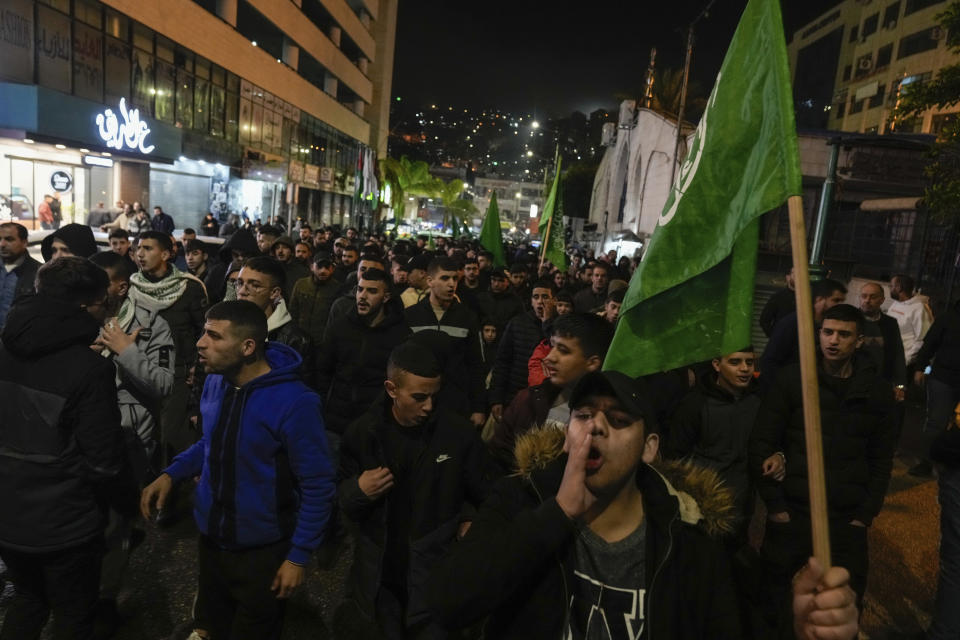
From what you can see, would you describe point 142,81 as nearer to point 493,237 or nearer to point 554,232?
point 493,237

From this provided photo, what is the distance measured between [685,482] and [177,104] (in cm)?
2917

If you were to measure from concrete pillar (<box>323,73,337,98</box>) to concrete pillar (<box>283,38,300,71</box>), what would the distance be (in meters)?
7.94

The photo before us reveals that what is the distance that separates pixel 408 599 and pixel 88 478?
1.62 m

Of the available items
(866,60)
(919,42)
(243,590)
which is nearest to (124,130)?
(243,590)

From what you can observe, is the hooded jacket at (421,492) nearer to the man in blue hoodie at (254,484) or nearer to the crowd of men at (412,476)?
the crowd of men at (412,476)

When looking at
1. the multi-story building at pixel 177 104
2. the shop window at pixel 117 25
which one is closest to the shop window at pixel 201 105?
the multi-story building at pixel 177 104

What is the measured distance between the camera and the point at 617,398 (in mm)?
1879

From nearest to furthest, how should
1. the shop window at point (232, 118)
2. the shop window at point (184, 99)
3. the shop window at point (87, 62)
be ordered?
the shop window at point (87, 62), the shop window at point (184, 99), the shop window at point (232, 118)

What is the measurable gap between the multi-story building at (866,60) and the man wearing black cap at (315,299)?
125ft

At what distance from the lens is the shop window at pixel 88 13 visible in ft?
66.4

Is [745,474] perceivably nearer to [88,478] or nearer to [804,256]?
[804,256]

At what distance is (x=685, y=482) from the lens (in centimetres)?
212

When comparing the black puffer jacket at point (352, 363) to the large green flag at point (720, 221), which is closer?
the large green flag at point (720, 221)

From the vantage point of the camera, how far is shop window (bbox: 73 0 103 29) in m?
20.2
